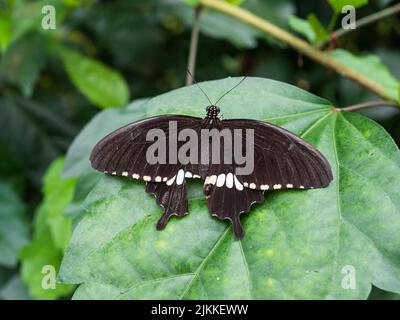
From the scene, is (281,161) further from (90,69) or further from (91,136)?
(90,69)

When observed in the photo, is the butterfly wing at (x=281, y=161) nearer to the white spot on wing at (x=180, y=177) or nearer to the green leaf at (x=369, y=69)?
the white spot on wing at (x=180, y=177)

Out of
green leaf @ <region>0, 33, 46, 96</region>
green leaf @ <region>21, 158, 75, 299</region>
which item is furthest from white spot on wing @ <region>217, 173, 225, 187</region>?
green leaf @ <region>0, 33, 46, 96</region>

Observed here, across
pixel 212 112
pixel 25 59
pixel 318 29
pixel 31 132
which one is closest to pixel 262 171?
pixel 212 112

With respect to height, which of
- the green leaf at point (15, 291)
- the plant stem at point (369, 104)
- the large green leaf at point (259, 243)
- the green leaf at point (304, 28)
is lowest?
the large green leaf at point (259, 243)

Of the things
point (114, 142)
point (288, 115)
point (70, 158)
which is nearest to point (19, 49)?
point (70, 158)

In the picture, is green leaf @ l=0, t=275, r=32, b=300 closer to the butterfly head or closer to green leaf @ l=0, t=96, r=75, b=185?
green leaf @ l=0, t=96, r=75, b=185

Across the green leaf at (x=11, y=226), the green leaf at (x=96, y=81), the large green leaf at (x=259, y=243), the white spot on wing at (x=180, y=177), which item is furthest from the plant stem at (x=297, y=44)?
the green leaf at (x=11, y=226)

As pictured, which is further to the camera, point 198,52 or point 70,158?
point 198,52
